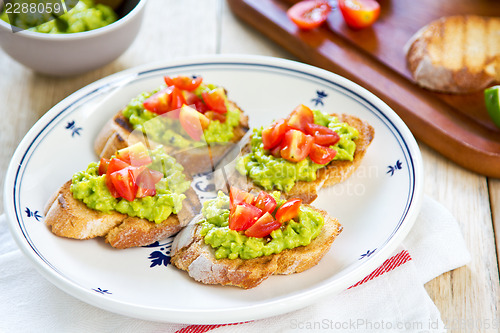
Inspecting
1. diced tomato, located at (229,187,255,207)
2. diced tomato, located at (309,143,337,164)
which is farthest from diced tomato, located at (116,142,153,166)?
diced tomato, located at (309,143,337,164)

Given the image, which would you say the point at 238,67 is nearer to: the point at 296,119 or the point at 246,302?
the point at 296,119

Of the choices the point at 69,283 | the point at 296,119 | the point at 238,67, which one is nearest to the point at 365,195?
the point at 296,119

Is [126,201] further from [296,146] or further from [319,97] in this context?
[319,97]

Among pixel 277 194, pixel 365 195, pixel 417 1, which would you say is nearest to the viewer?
pixel 277 194

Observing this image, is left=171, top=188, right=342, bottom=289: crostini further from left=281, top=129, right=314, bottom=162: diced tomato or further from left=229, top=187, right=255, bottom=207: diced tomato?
left=281, top=129, right=314, bottom=162: diced tomato

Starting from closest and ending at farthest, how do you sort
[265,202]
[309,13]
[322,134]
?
[265,202] < [322,134] < [309,13]

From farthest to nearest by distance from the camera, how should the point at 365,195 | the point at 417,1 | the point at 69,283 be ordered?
the point at 417,1 < the point at 365,195 < the point at 69,283

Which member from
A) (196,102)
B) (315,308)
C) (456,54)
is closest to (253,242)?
(315,308)
